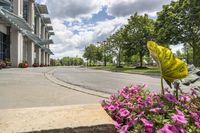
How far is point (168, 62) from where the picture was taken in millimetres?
3490

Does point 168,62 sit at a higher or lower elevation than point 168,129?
higher

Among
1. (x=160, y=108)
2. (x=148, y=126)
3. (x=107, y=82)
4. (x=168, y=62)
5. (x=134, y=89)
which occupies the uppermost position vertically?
(x=168, y=62)

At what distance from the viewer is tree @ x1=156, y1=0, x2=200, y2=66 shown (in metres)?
30.3

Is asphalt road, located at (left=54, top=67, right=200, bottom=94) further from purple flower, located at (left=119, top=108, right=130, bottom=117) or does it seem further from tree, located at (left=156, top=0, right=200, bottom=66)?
tree, located at (left=156, top=0, right=200, bottom=66)

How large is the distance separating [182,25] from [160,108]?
3072 centimetres

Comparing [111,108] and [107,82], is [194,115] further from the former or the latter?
[107,82]

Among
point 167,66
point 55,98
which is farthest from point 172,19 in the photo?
point 167,66

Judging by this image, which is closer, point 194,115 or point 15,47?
point 194,115

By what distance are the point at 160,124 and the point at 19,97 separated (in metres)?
6.57

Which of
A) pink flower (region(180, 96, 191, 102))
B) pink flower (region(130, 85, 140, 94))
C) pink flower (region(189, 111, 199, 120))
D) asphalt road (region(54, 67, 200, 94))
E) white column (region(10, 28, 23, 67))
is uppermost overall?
white column (region(10, 28, 23, 67))

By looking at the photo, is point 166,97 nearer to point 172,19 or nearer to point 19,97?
point 19,97

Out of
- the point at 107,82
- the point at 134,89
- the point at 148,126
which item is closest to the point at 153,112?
the point at 148,126

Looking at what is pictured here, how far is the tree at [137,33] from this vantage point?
46.2 meters

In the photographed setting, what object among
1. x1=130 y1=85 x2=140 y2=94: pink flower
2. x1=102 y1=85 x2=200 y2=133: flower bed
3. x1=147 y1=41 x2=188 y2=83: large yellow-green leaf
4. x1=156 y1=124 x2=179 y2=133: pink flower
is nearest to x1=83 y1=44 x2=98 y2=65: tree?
x1=130 y1=85 x2=140 y2=94: pink flower
